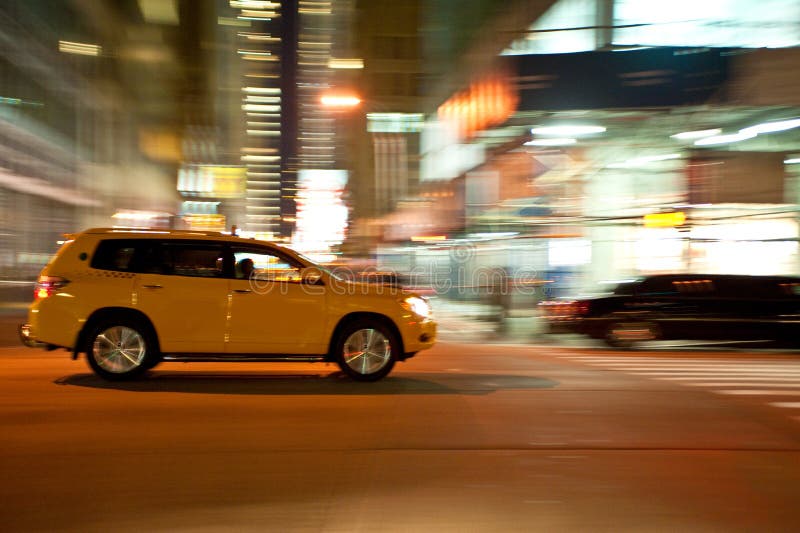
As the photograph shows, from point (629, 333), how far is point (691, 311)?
1255mm

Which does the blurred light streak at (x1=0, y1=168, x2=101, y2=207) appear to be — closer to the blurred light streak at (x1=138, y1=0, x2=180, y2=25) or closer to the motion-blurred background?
the motion-blurred background

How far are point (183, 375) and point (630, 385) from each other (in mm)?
5943

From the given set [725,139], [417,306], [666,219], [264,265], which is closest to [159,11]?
[725,139]

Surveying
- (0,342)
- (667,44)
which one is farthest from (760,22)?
(0,342)

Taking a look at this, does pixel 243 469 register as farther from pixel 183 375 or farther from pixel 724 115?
pixel 724 115

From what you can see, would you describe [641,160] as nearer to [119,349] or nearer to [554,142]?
[554,142]

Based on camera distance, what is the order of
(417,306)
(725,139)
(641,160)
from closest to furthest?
(417,306) < (725,139) < (641,160)

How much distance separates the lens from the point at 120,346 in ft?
29.1

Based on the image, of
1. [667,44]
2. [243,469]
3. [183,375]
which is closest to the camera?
[243,469]

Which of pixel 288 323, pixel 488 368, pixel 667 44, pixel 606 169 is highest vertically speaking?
pixel 667 44

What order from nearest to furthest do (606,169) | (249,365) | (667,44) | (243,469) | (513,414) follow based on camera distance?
(243,469) < (513,414) < (249,365) < (667,44) < (606,169)

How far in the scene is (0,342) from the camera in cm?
1407

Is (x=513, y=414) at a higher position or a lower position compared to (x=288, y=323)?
lower

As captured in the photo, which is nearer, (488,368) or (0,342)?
(488,368)
